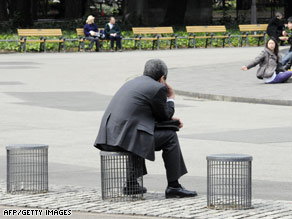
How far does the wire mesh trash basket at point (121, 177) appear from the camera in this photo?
8555 mm

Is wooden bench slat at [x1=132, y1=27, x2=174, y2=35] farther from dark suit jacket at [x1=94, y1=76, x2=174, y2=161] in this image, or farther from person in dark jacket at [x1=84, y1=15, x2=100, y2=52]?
dark suit jacket at [x1=94, y1=76, x2=174, y2=161]

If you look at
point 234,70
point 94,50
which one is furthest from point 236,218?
point 94,50

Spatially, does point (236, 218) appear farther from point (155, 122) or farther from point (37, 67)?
point (37, 67)

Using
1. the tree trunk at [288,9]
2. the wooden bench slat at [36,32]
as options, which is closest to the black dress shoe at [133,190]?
the wooden bench slat at [36,32]

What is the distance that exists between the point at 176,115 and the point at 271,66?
Answer: 6.13 meters

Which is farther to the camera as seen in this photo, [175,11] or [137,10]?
[175,11]

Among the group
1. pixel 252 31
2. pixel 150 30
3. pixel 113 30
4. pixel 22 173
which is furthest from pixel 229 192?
pixel 252 31

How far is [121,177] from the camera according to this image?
861 cm

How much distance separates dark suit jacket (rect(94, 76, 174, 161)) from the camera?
8602mm

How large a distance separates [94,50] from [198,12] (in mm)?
16779

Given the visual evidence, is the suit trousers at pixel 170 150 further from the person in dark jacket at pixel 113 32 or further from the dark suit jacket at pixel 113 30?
the dark suit jacket at pixel 113 30

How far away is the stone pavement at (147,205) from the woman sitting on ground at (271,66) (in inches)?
554

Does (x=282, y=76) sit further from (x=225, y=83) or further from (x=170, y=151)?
(x=170, y=151)

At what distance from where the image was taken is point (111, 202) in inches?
333
